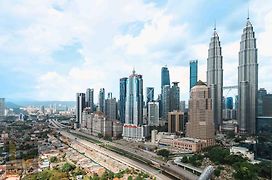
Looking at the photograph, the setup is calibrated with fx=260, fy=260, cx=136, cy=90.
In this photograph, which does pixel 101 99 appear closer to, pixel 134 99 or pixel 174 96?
pixel 134 99

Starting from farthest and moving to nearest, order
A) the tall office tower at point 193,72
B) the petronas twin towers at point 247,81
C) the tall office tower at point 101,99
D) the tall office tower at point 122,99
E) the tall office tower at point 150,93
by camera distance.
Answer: the tall office tower at point 193,72, the tall office tower at point 150,93, the tall office tower at point 101,99, the tall office tower at point 122,99, the petronas twin towers at point 247,81

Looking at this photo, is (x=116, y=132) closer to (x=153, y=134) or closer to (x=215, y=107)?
(x=153, y=134)

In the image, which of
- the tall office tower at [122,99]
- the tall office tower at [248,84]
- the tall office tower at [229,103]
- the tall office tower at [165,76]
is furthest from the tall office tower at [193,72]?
the tall office tower at [122,99]

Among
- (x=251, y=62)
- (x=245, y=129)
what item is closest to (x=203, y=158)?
(x=245, y=129)

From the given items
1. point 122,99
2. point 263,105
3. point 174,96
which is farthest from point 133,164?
point 174,96

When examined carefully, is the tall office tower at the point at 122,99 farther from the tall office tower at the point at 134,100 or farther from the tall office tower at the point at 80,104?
the tall office tower at the point at 80,104

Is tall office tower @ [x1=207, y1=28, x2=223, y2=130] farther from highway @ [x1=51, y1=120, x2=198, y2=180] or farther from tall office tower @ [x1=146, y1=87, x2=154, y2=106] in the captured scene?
highway @ [x1=51, y1=120, x2=198, y2=180]

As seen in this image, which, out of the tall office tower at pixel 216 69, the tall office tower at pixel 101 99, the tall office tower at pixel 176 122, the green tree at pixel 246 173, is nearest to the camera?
the green tree at pixel 246 173
